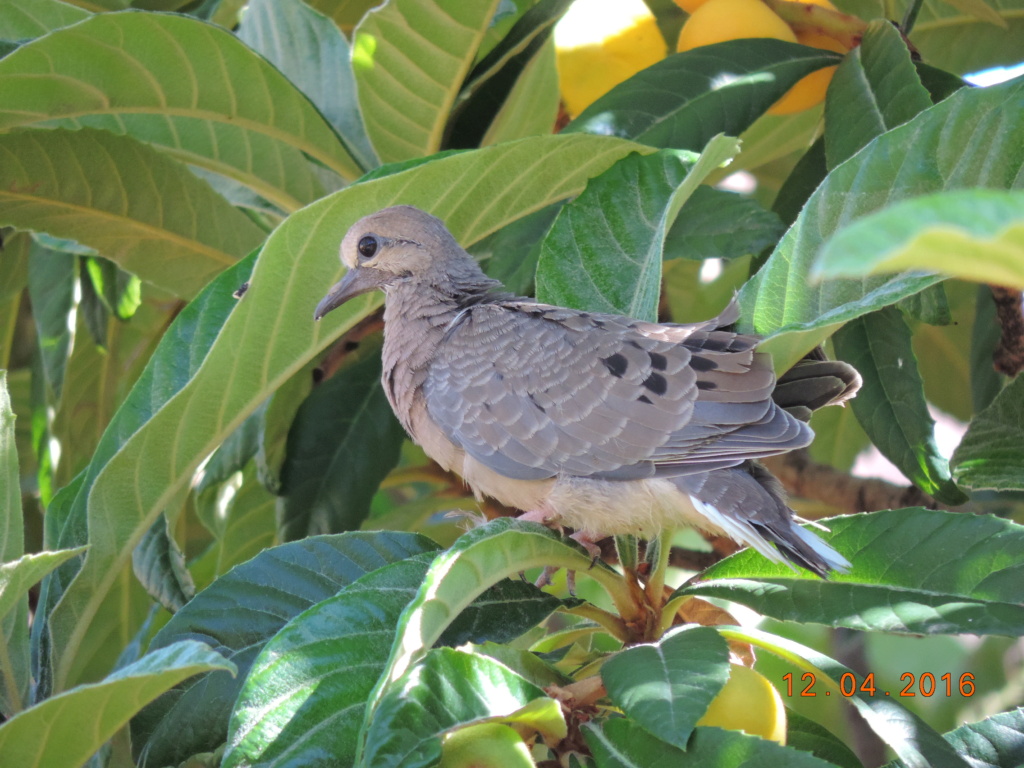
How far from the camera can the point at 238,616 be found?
171 cm

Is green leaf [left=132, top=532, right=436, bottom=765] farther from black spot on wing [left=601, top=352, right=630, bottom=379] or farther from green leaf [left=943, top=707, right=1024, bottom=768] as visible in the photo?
green leaf [left=943, top=707, right=1024, bottom=768]

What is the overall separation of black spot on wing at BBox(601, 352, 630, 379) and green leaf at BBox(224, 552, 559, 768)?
0.65 metres

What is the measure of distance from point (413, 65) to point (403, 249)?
0.44 metres

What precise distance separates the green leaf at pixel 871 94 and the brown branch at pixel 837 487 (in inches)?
34.0

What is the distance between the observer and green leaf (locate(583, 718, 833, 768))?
124 cm

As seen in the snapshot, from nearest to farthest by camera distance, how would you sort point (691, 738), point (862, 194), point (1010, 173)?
point (691, 738), point (1010, 173), point (862, 194)

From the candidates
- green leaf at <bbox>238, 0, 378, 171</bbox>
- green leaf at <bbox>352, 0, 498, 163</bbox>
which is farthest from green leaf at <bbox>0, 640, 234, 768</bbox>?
green leaf at <bbox>238, 0, 378, 171</bbox>

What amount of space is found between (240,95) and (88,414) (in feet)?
4.53

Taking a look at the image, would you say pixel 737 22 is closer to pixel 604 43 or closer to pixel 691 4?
pixel 691 4

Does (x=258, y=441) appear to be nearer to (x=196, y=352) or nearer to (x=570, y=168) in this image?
(x=196, y=352)

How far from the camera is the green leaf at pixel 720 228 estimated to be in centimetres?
204

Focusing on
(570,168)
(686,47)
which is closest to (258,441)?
(570,168)

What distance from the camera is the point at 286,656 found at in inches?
55.0

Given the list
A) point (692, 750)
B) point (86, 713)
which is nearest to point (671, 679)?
point (692, 750)
